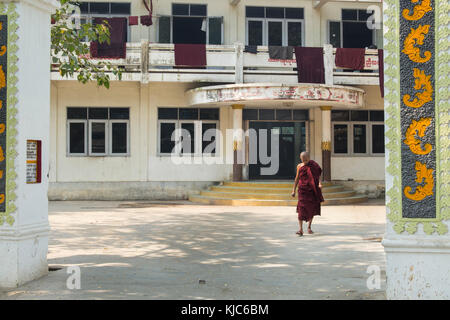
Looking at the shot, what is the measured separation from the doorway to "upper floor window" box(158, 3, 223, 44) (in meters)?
3.54

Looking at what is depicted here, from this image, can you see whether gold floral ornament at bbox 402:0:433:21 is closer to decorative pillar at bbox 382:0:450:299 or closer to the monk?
decorative pillar at bbox 382:0:450:299

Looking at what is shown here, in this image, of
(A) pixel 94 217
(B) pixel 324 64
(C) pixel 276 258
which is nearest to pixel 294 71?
(B) pixel 324 64

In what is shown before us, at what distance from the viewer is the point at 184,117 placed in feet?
59.3

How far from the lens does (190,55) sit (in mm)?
16891

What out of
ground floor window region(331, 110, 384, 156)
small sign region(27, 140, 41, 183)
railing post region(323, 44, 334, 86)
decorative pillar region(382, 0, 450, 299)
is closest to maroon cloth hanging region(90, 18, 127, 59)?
railing post region(323, 44, 334, 86)

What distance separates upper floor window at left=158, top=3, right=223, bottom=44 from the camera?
60.3 feet

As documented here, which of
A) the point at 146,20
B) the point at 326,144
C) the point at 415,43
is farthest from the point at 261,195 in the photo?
the point at 415,43

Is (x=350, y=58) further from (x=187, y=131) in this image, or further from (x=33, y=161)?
(x=33, y=161)

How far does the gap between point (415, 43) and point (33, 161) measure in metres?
4.34

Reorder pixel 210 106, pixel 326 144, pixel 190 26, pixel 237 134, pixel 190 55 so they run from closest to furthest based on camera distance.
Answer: pixel 190 55 < pixel 237 134 < pixel 326 144 < pixel 210 106 < pixel 190 26

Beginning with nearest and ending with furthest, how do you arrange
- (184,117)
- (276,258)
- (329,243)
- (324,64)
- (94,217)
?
1. (276,258)
2. (329,243)
3. (94,217)
4. (324,64)
5. (184,117)

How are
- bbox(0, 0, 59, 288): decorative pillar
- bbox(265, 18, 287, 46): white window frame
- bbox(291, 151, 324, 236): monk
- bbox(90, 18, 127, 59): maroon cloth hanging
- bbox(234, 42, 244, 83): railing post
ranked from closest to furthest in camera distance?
bbox(0, 0, 59, 288): decorative pillar, bbox(291, 151, 324, 236): monk, bbox(90, 18, 127, 59): maroon cloth hanging, bbox(234, 42, 244, 83): railing post, bbox(265, 18, 287, 46): white window frame
